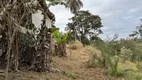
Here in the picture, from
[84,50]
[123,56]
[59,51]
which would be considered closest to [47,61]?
[59,51]

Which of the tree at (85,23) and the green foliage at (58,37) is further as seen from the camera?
the tree at (85,23)

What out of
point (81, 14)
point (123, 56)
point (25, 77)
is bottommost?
point (25, 77)

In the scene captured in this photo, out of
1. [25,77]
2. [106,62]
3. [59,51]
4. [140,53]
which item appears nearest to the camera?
[25,77]

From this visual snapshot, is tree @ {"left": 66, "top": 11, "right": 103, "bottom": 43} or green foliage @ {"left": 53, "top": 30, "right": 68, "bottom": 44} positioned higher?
tree @ {"left": 66, "top": 11, "right": 103, "bottom": 43}

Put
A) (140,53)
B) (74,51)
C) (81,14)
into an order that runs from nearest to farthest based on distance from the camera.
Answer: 1. (140,53)
2. (74,51)
3. (81,14)

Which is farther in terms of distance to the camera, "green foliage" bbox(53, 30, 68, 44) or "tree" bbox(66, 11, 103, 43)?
"tree" bbox(66, 11, 103, 43)

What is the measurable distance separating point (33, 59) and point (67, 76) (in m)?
1.31

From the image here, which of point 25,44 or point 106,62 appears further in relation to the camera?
point 106,62

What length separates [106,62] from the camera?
13234mm

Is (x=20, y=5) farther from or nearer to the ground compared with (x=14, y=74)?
farther from the ground

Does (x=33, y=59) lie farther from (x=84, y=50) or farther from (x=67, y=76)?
(x=84, y=50)

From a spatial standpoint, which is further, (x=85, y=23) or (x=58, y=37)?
(x=85, y=23)

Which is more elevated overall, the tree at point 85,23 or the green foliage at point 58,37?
the tree at point 85,23

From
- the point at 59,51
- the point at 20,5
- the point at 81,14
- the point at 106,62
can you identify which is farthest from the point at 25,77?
the point at 81,14
